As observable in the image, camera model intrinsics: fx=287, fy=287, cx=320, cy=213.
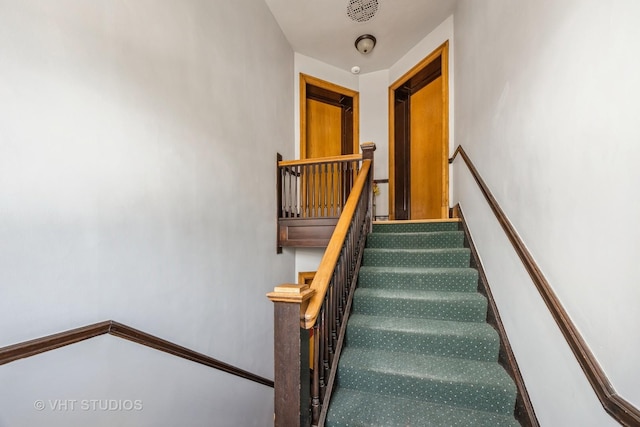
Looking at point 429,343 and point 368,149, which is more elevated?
point 368,149

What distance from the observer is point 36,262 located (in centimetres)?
109

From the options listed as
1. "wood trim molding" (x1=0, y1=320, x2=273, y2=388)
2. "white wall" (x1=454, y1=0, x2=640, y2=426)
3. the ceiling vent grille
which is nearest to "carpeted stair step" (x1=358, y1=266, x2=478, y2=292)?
"white wall" (x1=454, y1=0, x2=640, y2=426)

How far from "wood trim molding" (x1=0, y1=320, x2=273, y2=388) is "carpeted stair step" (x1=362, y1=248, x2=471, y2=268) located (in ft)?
5.02

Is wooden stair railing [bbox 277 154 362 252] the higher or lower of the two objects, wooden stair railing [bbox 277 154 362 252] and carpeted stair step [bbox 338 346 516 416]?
the higher

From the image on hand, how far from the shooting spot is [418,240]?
2.79 m

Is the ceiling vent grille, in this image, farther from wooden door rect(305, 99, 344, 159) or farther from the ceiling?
wooden door rect(305, 99, 344, 159)

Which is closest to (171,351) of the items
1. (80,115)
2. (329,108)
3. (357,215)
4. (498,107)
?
(80,115)

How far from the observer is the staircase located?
4.94 ft

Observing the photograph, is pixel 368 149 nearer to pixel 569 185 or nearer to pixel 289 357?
pixel 569 185

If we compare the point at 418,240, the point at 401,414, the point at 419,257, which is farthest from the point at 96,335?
the point at 418,240

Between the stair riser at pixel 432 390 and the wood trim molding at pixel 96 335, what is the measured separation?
3.15ft

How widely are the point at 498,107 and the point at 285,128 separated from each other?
2520mm

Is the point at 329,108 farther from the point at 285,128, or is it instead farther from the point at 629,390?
the point at 629,390

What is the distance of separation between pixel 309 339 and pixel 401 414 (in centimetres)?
63
